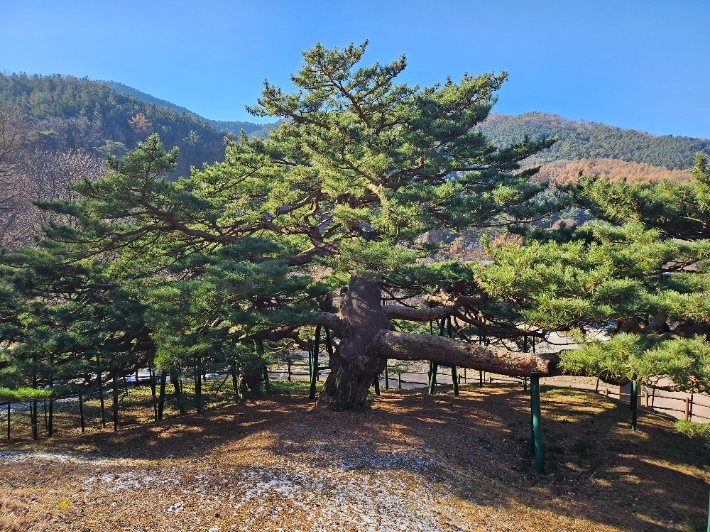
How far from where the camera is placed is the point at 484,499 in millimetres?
5492

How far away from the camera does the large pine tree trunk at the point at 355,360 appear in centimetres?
839

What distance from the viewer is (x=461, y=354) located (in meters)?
7.61

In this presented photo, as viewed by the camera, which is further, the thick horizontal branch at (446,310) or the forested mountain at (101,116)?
the forested mountain at (101,116)

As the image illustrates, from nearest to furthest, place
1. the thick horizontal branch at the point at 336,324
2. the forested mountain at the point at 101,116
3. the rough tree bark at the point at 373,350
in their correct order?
the rough tree bark at the point at 373,350 → the thick horizontal branch at the point at 336,324 → the forested mountain at the point at 101,116

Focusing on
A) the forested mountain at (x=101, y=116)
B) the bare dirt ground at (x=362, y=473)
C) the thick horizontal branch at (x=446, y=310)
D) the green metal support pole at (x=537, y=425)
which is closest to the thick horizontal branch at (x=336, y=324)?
the thick horizontal branch at (x=446, y=310)

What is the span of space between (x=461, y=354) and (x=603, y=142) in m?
67.8

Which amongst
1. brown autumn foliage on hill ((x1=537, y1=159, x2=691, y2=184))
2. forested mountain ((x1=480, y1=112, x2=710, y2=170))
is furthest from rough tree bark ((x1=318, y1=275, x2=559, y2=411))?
forested mountain ((x1=480, y1=112, x2=710, y2=170))

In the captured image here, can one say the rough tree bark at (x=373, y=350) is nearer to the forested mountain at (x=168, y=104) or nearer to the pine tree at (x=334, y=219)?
the pine tree at (x=334, y=219)

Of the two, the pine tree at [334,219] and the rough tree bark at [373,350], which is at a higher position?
the pine tree at [334,219]

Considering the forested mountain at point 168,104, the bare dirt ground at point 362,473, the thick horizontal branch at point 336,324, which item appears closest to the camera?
the bare dirt ground at point 362,473

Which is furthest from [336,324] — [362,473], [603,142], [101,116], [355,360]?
[603,142]

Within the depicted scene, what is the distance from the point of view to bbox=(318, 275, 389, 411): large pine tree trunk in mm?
8395

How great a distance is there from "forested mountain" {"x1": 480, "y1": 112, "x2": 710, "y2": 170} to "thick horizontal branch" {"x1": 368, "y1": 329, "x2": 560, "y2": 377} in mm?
41067

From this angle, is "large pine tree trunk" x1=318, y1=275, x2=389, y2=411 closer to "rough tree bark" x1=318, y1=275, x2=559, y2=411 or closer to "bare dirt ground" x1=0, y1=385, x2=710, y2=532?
"rough tree bark" x1=318, y1=275, x2=559, y2=411
